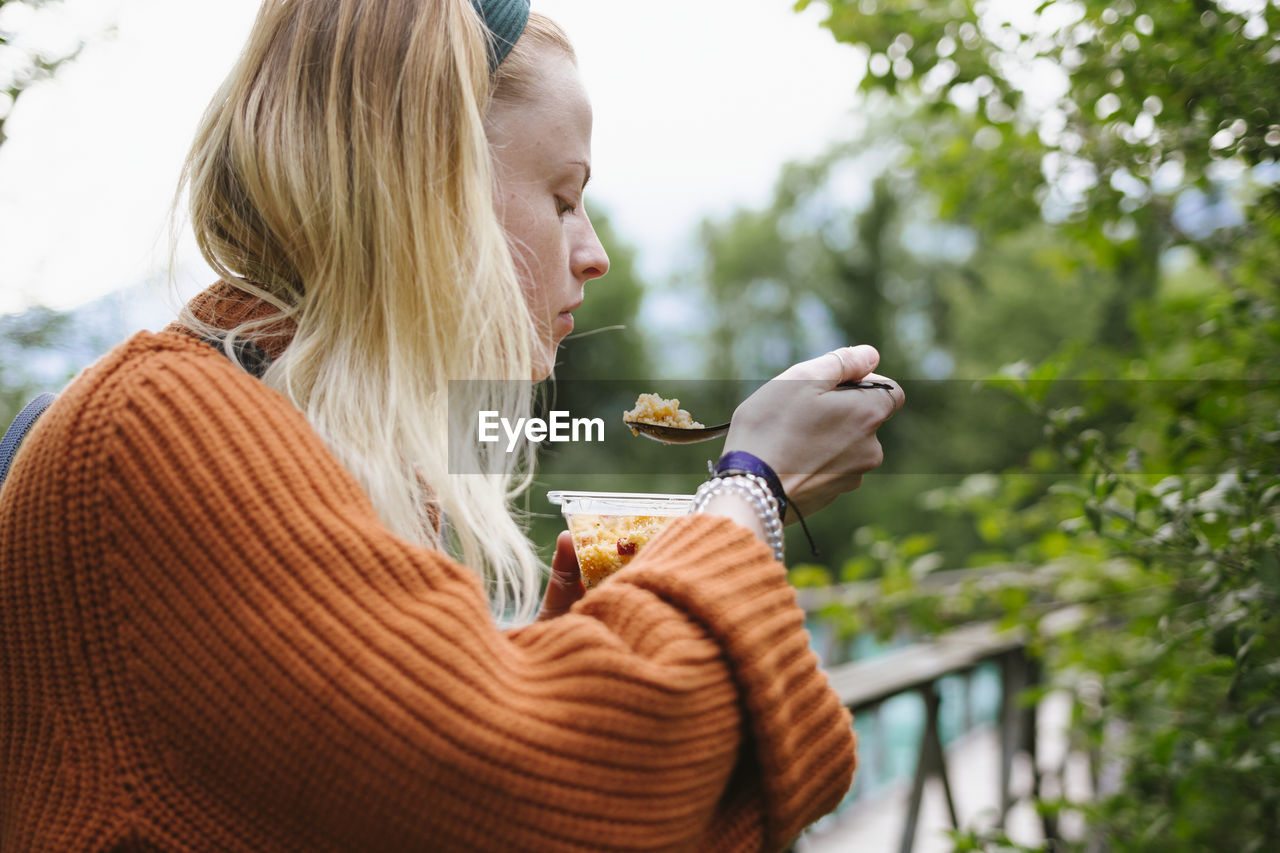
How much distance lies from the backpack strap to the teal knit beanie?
1.85 ft

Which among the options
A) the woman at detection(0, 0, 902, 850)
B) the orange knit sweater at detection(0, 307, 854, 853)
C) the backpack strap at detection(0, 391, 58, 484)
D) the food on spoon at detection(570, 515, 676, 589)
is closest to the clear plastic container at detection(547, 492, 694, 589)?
the food on spoon at detection(570, 515, 676, 589)

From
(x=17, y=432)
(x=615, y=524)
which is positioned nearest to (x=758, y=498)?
(x=615, y=524)

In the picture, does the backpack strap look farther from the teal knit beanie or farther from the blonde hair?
the teal knit beanie

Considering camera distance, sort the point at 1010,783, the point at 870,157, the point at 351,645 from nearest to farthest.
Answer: the point at 351,645, the point at 1010,783, the point at 870,157

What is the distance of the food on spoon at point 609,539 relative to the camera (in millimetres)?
1015

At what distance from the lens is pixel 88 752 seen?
68cm

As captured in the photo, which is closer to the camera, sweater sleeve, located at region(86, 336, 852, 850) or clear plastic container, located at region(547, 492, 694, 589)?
sweater sleeve, located at region(86, 336, 852, 850)

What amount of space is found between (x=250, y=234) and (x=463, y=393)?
26cm

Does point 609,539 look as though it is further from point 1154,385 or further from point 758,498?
point 1154,385

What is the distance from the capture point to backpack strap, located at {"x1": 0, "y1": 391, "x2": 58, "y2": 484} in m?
0.90

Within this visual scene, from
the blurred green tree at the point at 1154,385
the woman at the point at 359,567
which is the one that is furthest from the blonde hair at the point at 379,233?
the blurred green tree at the point at 1154,385

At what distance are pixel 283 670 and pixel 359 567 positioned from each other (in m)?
0.09

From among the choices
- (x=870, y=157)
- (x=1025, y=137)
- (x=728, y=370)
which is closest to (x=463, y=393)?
(x=1025, y=137)

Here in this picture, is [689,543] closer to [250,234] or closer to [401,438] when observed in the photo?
[401,438]
